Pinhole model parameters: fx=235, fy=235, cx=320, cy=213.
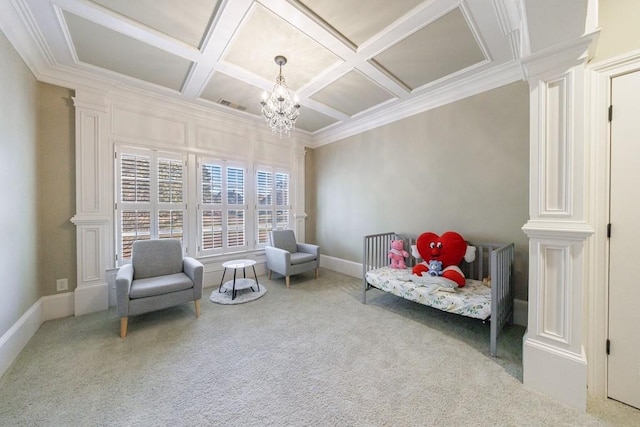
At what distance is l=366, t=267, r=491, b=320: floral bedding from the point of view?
2.19 m

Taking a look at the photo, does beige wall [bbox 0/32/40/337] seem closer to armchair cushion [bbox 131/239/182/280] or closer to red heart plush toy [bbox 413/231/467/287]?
armchair cushion [bbox 131/239/182/280]

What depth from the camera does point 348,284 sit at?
389 cm

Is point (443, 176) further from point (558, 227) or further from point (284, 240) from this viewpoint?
point (284, 240)

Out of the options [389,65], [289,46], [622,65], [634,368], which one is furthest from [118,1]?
[634,368]

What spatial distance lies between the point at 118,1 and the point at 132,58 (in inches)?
33.0

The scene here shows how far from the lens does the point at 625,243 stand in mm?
1500

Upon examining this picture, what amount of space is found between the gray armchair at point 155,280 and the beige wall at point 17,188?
73cm

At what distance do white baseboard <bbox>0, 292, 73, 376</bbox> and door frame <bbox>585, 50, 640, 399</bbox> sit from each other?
4247 mm

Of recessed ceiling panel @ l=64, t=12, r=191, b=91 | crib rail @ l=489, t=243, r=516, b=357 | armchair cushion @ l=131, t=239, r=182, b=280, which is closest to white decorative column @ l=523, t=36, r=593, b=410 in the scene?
crib rail @ l=489, t=243, r=516, b=357

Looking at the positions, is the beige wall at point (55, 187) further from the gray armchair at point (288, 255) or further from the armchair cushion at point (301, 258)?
the armchair cushion at point (301, 258)

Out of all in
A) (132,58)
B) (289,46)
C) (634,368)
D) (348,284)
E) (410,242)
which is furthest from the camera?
(348,284)

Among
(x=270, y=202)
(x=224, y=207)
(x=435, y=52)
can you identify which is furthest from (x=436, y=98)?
(x=224, y=207)

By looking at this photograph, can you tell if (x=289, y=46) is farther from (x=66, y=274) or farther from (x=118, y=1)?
(x=66, y=274)

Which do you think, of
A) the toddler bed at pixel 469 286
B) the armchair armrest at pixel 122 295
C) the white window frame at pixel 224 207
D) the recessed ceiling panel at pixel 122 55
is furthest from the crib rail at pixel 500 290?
the recessed ceiling panel at pixel 122 55
